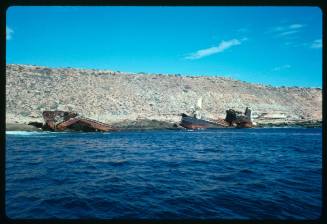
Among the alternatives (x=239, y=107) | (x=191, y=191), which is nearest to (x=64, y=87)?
(x=239, y=107)

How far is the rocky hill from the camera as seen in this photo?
7169cm

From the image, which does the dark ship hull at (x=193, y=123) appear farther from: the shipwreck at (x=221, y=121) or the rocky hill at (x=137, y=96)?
the rocky hill at (x=137, y=96)

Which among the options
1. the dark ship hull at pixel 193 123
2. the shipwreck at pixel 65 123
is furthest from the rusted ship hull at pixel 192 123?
the shipwreck at pixel 65 123

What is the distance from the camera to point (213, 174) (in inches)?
567

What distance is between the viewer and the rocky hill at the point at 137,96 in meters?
71.7

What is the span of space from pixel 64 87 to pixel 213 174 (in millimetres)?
72748

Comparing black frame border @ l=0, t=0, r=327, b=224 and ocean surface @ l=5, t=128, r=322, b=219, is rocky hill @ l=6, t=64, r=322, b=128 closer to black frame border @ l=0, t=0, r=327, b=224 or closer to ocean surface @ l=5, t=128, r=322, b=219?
ocean surface @ l=5, t=128, r=322, b=219

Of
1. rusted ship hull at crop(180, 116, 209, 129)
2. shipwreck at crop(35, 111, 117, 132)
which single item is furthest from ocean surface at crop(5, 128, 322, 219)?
rusted ship hull at crop(180, 116, 209, 129)

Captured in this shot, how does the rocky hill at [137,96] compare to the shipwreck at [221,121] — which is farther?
the rocky hill at [137,96]

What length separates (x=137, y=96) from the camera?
88.3m

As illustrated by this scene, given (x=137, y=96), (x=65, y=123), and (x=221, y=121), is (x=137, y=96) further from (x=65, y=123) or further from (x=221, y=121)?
(x=65, y=123)
